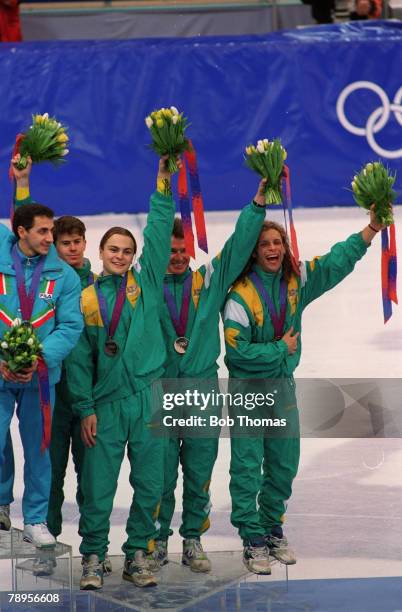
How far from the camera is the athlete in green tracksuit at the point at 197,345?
6.91 meters

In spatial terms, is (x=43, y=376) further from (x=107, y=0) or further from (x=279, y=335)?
(x=107, y=0)

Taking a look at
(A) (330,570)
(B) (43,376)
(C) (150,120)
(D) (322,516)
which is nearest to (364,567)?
(A) (330,570)

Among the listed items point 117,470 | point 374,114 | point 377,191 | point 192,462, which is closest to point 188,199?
point 377,191

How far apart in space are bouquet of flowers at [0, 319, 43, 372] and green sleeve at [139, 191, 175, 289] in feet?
2.20

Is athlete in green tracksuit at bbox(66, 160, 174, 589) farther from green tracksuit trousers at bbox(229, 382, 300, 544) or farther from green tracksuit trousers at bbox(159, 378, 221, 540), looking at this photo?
green tracksuit trousers at bbox(229, 382, 300, 544)

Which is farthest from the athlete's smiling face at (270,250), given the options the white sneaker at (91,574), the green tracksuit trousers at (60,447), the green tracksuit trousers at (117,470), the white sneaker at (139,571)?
the white sneaker at (91,574)

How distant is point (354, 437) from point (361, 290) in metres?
3.66

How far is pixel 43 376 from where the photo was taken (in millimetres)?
6594

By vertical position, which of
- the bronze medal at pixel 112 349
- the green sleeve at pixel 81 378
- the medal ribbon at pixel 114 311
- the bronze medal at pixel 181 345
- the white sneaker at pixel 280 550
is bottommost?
the white sneaker at pixel 280 550

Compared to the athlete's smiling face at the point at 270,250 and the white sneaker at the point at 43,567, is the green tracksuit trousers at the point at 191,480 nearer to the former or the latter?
the white sneaker at the point at 43,567

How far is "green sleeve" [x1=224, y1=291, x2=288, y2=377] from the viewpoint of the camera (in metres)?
6.90

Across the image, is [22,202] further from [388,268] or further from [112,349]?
[388,268]

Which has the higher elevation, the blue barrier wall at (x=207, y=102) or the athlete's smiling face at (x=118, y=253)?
the blue barrier wall at (x=207, y=102)

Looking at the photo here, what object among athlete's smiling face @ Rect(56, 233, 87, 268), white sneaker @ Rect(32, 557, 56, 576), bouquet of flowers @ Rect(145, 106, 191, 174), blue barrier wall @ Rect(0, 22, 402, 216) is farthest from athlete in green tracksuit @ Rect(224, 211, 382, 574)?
blue barrier wall @ Rect(0, 22, 402, 216)
